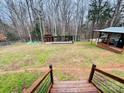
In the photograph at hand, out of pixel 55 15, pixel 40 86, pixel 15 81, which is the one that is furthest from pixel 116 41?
pixel 55 15

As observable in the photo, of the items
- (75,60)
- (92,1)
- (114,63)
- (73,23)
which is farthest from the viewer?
(73,23)

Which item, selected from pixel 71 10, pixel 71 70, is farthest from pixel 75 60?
pixel 71 10

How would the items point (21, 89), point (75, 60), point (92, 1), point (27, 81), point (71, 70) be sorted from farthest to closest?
1. point (92, 1)
2. point (75, 60)
3. point (71, 70)
4. point (27, 81)
5. point (21, 89)

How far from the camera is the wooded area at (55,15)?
19.4 m

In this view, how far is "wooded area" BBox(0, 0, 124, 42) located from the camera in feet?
63.6

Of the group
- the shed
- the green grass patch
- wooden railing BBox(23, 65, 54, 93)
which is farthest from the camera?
the shed

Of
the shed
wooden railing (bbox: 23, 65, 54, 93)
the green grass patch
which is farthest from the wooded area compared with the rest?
wooden railing (bbox: 23, 65, 54, 93)

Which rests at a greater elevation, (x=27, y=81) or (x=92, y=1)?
(x=92, y=1)

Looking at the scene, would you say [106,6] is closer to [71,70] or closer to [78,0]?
[78,0]

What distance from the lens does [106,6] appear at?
63.9ft

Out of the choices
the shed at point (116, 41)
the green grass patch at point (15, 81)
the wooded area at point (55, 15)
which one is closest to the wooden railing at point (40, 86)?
the green grass patch at point (15, 81)

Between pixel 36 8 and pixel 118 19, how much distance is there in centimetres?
1396

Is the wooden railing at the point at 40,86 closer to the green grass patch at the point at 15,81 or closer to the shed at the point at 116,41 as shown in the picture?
the green grass patch at the point at 15,81

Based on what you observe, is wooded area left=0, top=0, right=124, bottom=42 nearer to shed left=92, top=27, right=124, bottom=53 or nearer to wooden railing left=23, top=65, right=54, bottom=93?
shed left=92, top=27, right=124, bottom=53
